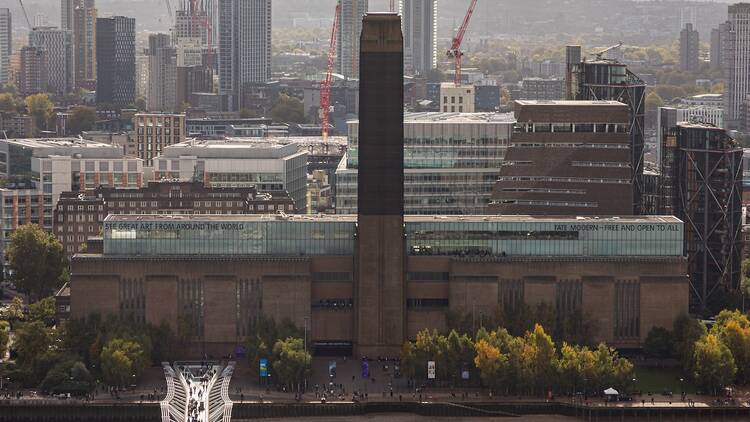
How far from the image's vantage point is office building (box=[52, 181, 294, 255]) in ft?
539

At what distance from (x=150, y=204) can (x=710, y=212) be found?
4178cm

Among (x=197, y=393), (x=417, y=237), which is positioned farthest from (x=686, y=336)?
(x=197, y=393)

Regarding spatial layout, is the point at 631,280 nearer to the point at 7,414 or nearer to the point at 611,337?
the point at 611,337

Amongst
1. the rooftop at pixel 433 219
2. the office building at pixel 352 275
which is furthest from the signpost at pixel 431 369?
the rooftop at pixel 433 219

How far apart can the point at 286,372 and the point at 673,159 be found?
34.4m

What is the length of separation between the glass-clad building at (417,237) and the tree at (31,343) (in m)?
5.54

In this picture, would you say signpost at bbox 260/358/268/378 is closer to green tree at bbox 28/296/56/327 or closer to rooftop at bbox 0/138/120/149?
green tree at bbox 28/296/56/327

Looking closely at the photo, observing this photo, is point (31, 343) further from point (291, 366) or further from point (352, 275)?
point (352, 275)

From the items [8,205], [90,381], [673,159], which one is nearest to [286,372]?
[90,381]

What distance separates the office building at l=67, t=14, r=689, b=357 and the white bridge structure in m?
4.07

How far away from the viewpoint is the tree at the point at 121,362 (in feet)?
396

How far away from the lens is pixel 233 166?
17738cm

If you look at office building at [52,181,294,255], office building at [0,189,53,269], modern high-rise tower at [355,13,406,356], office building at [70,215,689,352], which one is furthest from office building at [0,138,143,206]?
modern high-rise tower at [355,13,406,356]

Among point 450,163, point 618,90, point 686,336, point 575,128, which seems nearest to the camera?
point 686,336
